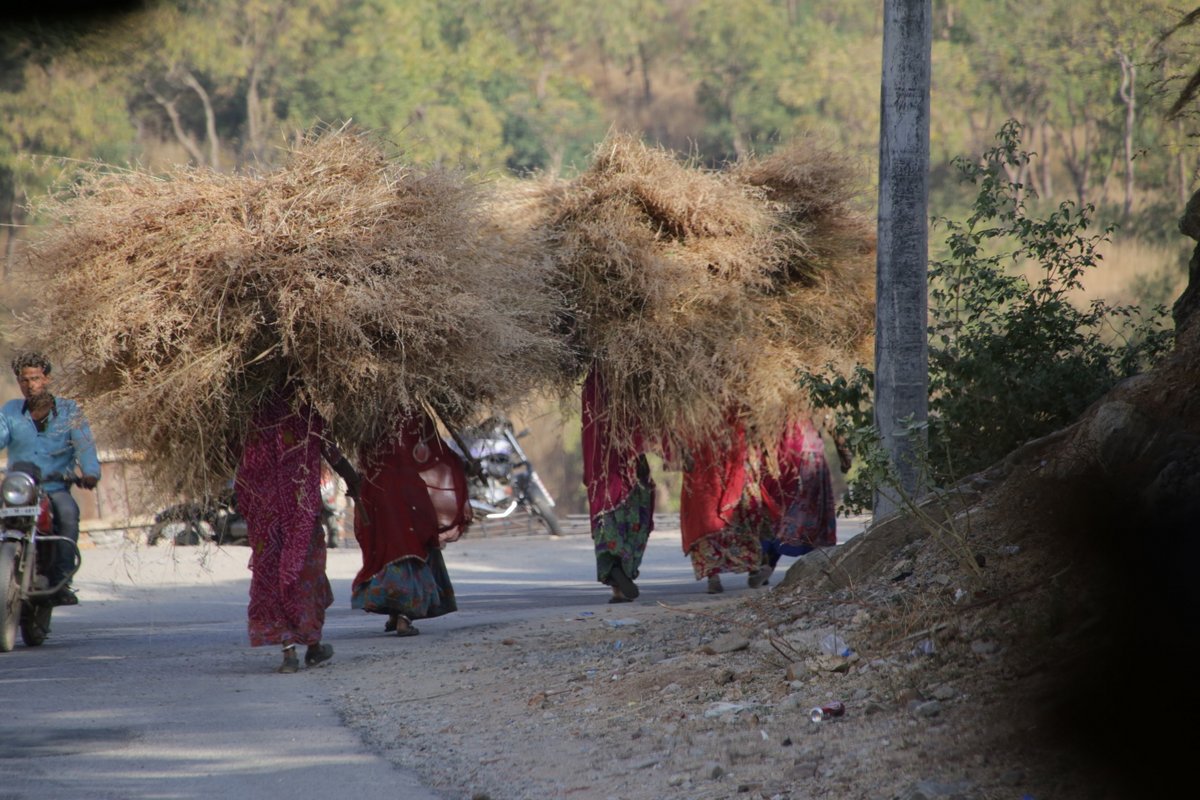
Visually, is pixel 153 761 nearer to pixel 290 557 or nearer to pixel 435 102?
pixel 290 557

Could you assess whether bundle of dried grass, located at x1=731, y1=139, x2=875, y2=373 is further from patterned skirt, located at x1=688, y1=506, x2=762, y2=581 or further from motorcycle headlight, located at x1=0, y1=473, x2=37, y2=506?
motorcycle headlight, located at x1=0, y1=473, x2=37, y2=506

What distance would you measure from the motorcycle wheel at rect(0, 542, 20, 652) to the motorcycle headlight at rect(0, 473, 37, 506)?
0.76 feet

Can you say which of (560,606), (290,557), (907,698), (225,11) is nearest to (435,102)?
(225,11)

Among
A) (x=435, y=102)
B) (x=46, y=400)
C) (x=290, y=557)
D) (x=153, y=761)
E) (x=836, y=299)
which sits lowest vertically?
(x=153, y=761)

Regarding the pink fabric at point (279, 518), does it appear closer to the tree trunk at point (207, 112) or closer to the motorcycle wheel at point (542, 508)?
the motorcycle wheel at point (542, 508)

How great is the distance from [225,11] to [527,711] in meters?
30.3

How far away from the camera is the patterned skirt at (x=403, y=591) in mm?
7762

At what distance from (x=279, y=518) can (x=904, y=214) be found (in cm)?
325

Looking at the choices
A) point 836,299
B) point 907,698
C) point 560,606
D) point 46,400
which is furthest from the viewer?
point 560,606

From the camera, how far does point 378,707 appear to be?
236 inches

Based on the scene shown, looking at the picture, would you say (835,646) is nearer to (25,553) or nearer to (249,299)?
(249,299)

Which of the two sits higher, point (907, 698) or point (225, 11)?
point (225, 11)

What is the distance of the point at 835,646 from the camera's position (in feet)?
17.9

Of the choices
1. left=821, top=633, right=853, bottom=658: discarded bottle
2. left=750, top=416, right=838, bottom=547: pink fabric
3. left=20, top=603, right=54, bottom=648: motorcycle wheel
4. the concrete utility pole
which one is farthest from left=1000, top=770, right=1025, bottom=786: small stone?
left=20, top=603, right=54, bottom=648: motorcycle wheel
